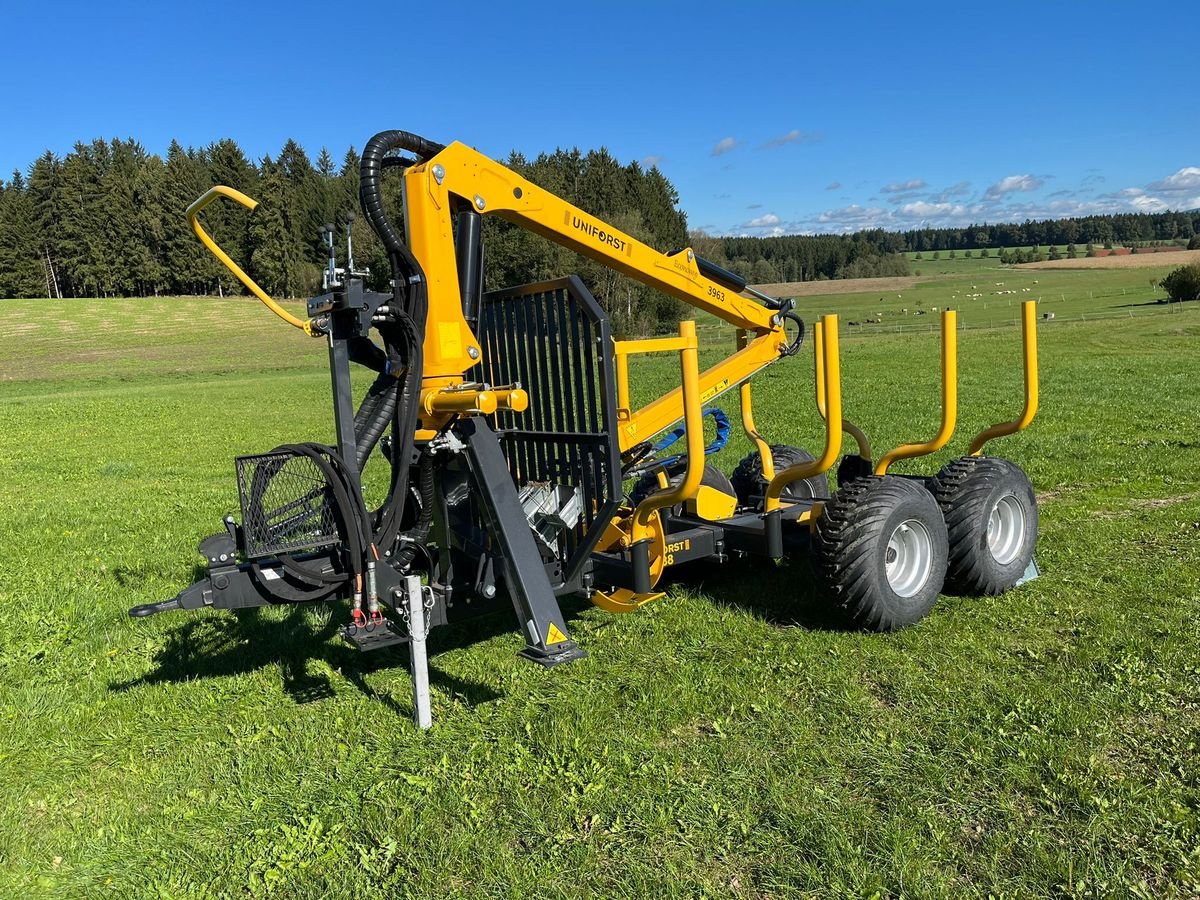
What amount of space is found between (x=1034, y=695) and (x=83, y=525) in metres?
9.59

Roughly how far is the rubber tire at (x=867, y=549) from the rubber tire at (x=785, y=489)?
5.82ft

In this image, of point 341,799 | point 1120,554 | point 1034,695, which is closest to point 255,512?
point 341,799

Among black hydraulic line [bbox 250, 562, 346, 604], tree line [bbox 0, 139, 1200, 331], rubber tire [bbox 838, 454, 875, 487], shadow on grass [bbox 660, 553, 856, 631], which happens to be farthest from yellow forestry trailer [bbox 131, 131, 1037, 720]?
tree line [bbox 0, 139, 1200, 331]

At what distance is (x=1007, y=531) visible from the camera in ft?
20.9

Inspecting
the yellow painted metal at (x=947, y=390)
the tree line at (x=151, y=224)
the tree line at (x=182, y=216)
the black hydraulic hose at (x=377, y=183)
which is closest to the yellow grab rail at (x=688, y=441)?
the black hydraulic hose at (x=377, y=183)

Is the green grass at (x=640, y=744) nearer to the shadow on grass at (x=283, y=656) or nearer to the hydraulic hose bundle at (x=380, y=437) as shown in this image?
the shadow on grass at (x=283, y=656)

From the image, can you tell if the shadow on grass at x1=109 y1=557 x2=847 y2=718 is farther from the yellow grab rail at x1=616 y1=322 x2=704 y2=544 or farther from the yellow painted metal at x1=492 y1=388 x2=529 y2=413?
the yellow painted metal at x1=492 y1=388 x2=529 y2=413

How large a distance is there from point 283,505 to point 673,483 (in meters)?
2.97

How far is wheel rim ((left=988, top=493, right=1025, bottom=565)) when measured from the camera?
6316 mm

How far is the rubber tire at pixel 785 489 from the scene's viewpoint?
24.7 ft

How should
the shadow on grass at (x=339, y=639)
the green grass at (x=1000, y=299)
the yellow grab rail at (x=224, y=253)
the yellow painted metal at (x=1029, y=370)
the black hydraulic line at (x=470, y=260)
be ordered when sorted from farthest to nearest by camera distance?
the green grass at (x=1000, y=299), the yellow painted metal at (x=1029, y=370), the shadow on grass at (x=339, y=639), the black hydraulic line at (x=470, y=260), the yellow grab rail at (x=224, y=253)

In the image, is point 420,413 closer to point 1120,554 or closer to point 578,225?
point 578,225

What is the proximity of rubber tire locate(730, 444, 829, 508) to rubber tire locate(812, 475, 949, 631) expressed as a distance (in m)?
1.77

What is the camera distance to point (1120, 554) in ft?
22.7
